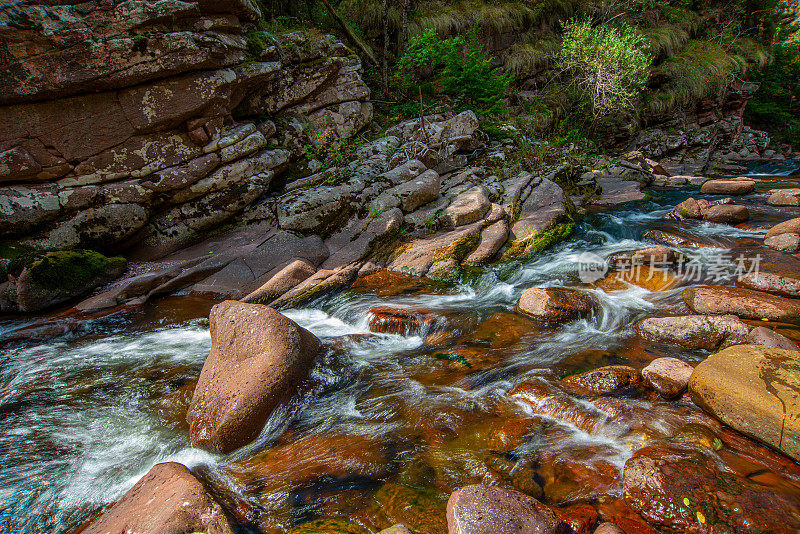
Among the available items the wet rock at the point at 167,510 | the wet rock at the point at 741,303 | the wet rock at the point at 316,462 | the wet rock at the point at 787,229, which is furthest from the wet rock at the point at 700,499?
the wet rock at the point at 787,229

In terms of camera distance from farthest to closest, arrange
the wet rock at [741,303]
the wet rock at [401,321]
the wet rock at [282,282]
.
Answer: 1. the wet rock at [282,282]
2. the wet rock at [401,321]
3. the wet rock at [741,303]

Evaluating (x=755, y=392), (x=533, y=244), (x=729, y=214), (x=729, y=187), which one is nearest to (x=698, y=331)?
(x=755, y=392)

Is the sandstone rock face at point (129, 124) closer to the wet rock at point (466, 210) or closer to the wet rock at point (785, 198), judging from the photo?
the wet rock at point (466, 210)

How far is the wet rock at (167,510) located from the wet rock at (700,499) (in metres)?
2.96

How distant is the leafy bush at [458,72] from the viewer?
12305 millimetres

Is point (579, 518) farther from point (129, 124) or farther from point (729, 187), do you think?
point (729, 187)

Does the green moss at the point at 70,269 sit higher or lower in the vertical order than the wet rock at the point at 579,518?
higher

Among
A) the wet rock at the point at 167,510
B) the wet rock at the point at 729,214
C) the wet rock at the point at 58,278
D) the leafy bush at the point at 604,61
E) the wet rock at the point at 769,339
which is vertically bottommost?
the wet rock at the point at 729,214

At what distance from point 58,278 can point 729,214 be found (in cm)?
1505

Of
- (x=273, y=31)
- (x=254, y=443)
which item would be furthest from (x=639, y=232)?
(x=273, y=31)

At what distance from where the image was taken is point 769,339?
4156 millimetres

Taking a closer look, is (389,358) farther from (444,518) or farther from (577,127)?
(577,127)

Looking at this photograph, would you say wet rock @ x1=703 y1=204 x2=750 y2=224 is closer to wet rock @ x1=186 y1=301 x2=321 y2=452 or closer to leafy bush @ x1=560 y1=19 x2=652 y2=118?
leafy bush @ x1=560 y1=19 x2=652 y2=118

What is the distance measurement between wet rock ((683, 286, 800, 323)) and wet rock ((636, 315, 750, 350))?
28cm
